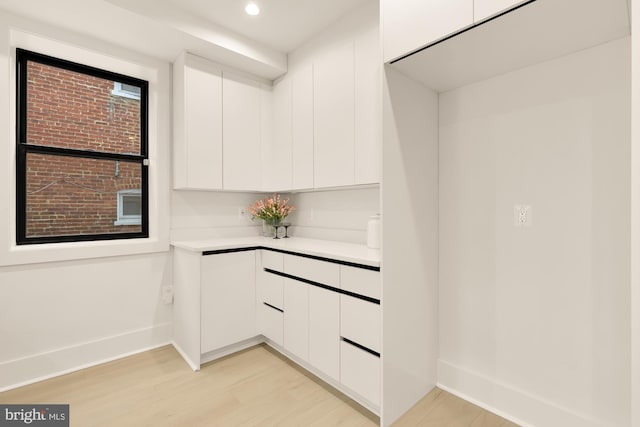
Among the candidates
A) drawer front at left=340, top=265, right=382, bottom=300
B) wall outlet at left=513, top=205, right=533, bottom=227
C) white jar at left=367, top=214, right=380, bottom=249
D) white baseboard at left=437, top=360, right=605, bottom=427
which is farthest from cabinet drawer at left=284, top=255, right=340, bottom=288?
wall outlet at left=513, top=205, right=533, bottom=227

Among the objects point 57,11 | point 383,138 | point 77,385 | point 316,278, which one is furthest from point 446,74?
point 77,385

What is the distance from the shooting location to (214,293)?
2.32 m

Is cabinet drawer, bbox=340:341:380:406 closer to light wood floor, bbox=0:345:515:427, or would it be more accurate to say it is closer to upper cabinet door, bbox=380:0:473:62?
light wood floor, bbox=0:345:515:427

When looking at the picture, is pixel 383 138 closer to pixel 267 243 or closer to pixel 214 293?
pixel 267 243

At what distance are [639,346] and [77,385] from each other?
9.53 feet

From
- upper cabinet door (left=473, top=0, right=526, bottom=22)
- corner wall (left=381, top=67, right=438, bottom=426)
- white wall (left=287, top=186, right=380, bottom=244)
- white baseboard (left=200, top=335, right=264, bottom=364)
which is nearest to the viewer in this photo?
upper cabinet door (left=473, top=0, right=526, bottom=22)

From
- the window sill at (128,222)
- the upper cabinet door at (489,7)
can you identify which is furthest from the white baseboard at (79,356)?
the upper cabinet door at (489,7)

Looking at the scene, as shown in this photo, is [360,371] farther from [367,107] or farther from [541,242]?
[367,107]

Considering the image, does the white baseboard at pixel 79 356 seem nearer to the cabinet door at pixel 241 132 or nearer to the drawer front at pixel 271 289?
the drawer front at pixel 271 289

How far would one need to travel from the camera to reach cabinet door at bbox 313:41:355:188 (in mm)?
2246

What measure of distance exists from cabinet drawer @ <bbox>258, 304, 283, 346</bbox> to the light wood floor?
0.19 m

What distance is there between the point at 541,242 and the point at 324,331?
134cm

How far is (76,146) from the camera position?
2.40 m

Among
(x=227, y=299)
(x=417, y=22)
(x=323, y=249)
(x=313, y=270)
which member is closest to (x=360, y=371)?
(x=313, y=270)
